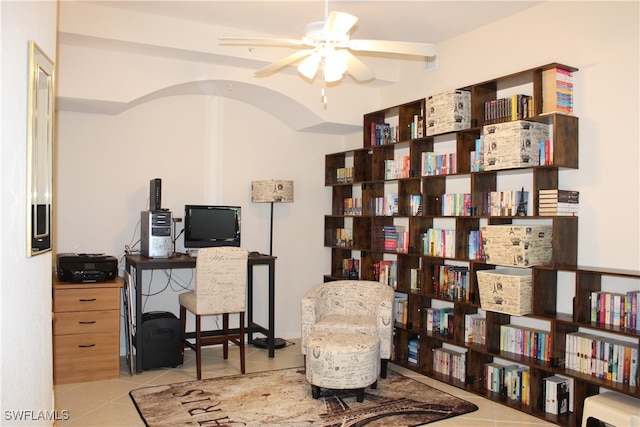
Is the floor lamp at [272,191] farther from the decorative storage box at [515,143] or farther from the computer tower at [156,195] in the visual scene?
the decorative storage box at [515,143]

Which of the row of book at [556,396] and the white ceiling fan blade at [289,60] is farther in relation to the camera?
the row of book at [556,396]

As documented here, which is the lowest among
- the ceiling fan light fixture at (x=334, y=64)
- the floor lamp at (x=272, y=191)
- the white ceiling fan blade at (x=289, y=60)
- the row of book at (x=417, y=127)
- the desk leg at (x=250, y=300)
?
the desk leg at (x=250, y=300)

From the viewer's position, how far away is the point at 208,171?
550 cm

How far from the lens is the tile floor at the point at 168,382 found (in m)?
3.54

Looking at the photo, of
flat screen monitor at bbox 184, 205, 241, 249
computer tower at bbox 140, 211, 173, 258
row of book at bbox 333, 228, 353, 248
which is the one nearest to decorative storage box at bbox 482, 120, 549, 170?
row of book at bbox 333, 228, 353, 248

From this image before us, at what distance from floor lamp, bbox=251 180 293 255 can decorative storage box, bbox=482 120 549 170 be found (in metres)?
2.15

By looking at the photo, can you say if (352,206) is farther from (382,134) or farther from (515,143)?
(515,143)

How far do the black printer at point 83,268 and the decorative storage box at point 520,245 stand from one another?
118 inches

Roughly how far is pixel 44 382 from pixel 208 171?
134 inches

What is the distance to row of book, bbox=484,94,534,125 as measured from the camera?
12.9 ft

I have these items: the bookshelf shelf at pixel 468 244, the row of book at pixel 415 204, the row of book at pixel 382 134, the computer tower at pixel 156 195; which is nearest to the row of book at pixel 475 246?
the bookshelf shelf at pixel 468 244

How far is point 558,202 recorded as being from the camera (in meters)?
3.64

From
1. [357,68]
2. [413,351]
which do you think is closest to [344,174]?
[413,351]

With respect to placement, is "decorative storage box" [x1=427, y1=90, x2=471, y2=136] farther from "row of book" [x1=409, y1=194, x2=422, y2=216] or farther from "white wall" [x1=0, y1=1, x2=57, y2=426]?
"white wall" [x1=0, y1=1, x2=57, y2=426]
